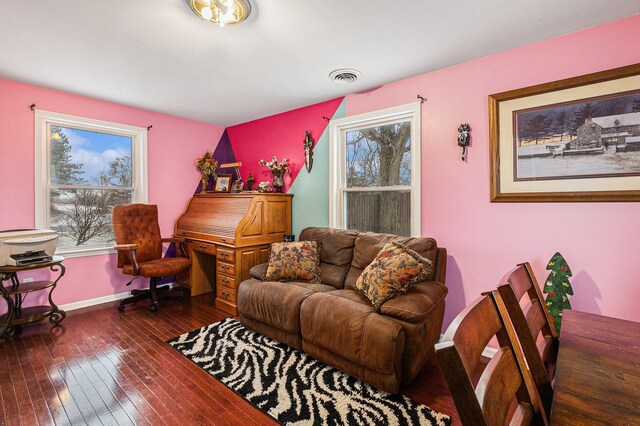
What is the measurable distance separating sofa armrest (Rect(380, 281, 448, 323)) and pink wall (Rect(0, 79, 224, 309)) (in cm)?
354

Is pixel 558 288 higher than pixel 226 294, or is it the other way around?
pixel 558 288

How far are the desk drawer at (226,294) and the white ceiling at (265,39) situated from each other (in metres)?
2.25

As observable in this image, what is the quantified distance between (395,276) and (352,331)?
50 centimetres

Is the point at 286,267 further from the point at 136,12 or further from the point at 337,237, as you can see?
the point at 136,12

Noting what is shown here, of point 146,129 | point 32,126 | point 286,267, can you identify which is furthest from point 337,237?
point 32,126

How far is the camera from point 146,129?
4051 mm

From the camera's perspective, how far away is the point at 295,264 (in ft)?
9.64

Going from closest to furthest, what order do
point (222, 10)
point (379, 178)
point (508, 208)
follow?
point (222, 10) < point (508, 208) < point (379, 178)

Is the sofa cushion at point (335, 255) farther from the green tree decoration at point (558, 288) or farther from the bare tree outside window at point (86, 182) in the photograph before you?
the bare tree outside window at point (86, 182)

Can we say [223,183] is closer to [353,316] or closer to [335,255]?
[335,255]

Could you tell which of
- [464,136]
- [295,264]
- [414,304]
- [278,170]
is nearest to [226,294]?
[295,264]

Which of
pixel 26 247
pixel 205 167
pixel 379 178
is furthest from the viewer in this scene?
pixel 205 167

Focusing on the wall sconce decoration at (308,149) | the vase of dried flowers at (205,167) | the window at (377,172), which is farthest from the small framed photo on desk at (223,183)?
the window at (377,172)

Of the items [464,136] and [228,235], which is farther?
[228,235]
